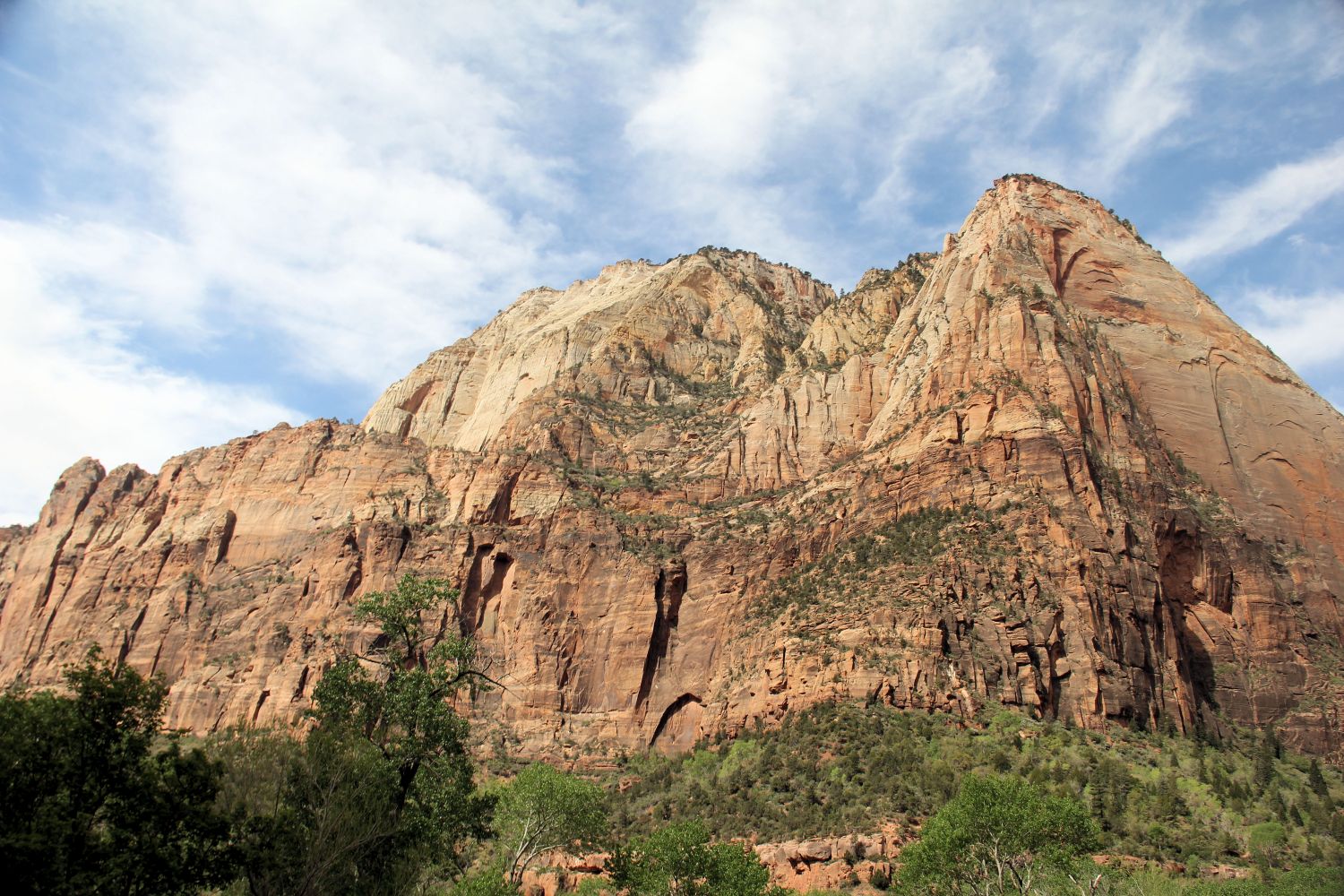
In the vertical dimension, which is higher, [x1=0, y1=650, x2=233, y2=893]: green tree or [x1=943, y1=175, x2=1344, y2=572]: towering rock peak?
[x1=943, y1=175, x2=1344, y2=572]: towering rock peak

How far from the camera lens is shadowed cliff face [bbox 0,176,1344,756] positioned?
61719 millimetres

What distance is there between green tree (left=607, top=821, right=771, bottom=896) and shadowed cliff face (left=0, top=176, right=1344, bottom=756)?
2080cm

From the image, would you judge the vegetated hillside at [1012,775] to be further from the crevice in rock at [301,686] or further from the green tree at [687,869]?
the crevice in rock at [301,686]

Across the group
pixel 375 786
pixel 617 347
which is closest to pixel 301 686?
pixel 617 347

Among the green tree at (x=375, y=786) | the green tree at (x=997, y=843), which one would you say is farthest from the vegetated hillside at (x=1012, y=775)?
the green tree at (x=375, y=786)

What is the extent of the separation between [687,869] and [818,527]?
40543 mm

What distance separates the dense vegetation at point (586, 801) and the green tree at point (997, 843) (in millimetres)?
93

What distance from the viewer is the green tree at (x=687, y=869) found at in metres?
37.9

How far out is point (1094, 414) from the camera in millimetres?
72250

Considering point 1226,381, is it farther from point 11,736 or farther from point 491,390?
point 11,736

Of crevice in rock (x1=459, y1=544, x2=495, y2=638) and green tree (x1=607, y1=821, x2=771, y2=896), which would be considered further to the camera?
crevice in rock (x1=459, y1=544, x2=495, y2=638)

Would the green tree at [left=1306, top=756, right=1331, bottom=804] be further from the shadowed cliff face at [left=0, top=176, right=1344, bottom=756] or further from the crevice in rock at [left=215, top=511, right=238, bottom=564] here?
the crevice in rock at [left=215, top=511, right=238, bottom=564]

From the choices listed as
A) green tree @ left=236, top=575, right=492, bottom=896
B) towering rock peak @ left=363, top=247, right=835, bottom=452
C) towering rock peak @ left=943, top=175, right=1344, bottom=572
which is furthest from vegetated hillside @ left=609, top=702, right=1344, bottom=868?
towering rock peak @ left=363, top=247, right=835, bottom=452

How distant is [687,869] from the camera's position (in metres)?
39.0
